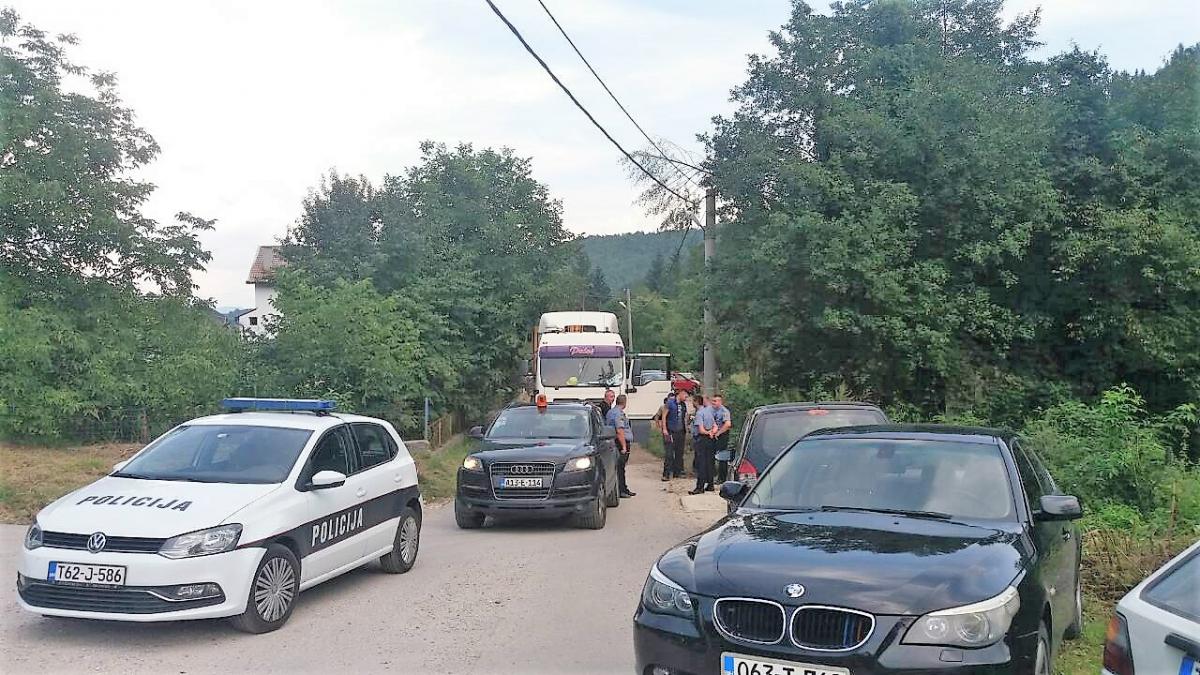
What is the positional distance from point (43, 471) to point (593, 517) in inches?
294

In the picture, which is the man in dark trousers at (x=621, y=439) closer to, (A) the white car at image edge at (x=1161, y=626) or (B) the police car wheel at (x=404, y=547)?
(B) the police car wheel at (x=404, y=547)

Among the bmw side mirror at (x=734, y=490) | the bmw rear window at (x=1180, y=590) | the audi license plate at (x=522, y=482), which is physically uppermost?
the bmw rear window at (x=1180, y=590)

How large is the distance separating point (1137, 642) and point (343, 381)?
15.7 m

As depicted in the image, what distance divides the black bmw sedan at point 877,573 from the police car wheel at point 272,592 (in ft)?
10.8

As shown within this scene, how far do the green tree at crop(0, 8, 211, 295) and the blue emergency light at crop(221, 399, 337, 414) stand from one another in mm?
10048

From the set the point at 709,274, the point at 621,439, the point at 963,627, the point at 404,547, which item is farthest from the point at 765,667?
the point at 709,274

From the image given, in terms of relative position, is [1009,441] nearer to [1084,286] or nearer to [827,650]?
[827,650]

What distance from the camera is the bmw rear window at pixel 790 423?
410 inches

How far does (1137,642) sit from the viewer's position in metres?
3.59

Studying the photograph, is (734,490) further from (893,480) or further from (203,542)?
(203,542)

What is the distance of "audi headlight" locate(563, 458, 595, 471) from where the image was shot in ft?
40.4

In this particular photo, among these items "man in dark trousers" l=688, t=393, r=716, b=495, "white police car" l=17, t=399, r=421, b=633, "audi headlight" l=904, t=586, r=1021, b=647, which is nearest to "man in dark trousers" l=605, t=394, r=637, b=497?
"man in dark trousers" l=688, t=393, r=716, b=495

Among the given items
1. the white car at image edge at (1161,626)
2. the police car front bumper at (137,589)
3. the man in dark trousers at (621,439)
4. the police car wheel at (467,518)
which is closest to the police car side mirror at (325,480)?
the police car front bumper at (137,589)

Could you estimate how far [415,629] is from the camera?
7.40 metres
